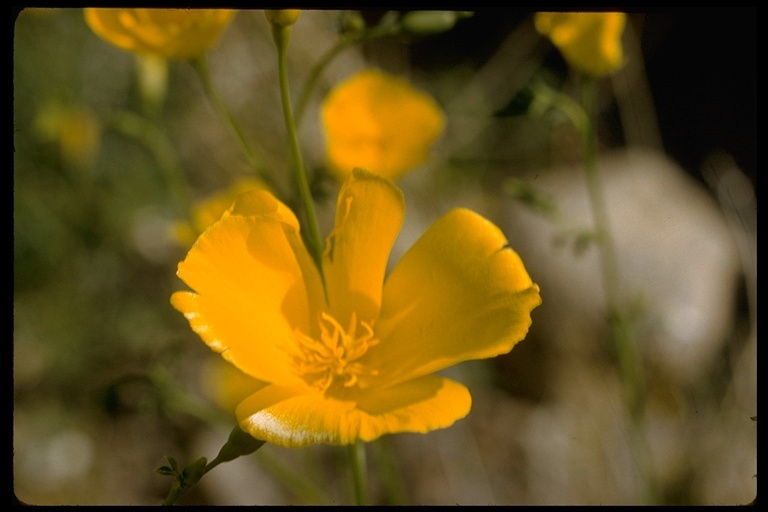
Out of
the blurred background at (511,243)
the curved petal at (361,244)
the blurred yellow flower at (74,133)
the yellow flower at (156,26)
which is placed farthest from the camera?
the blurred yellow flower at (74,133)

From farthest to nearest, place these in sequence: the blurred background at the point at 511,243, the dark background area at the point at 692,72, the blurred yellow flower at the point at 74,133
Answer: the blurred yellow flower at the point at 74,133 < the blurred background at the point at 511,243 < the dark background area at the point at 692,72

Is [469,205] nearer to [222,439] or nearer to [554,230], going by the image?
[554,230]

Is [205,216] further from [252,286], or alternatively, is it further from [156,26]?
[252,286]

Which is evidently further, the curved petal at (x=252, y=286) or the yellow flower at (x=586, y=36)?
the yellow flower at (x=586, y=36)

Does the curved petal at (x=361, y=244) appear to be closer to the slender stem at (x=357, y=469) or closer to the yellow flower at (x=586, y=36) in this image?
the slender stem at (x=357, y=469)

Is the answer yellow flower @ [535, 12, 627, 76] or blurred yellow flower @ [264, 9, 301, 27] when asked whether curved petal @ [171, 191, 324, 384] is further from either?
yellow flower @ [535, 12, 627, 76]

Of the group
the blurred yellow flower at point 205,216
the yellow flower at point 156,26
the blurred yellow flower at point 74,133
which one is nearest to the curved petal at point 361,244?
the yellow flower at point 156,26

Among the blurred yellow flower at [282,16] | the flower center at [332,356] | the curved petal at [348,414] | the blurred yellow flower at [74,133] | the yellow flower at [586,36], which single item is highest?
the blurred yellow flower at [282,16]

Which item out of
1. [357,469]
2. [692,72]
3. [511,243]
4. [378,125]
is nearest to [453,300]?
[357,469]
